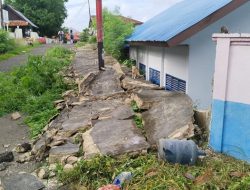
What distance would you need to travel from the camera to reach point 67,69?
1362 cm

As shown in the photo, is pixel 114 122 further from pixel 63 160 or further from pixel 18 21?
pixel 18 21

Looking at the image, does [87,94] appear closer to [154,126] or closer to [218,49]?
[154,126]

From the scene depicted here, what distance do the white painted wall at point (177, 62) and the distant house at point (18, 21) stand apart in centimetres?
4109

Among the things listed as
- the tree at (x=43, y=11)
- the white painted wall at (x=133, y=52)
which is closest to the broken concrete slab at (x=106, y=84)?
the white painted wall at (x=133, y=52)

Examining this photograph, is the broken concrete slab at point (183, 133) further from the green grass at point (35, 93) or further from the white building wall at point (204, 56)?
the green grass at point (35, 93)

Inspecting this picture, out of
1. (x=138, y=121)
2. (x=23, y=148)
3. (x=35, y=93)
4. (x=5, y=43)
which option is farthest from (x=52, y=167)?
(x=5, y=43)

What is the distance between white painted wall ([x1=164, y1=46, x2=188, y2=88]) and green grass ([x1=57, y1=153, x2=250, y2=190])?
2.86 m

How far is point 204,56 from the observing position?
7.34 metres

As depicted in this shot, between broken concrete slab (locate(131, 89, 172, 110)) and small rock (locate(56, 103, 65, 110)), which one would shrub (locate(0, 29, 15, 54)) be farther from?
broken concrete slab (locate(131, 89, 172, 110))

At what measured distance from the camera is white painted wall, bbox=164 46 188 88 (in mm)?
7535

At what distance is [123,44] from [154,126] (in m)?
8.82

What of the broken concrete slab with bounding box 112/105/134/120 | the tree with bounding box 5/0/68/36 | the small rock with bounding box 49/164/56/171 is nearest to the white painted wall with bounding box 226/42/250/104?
the broken concrete slab with bounding box 112/105/134/120

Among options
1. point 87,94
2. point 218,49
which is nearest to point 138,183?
point 218,49

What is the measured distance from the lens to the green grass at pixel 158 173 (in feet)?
13.9
